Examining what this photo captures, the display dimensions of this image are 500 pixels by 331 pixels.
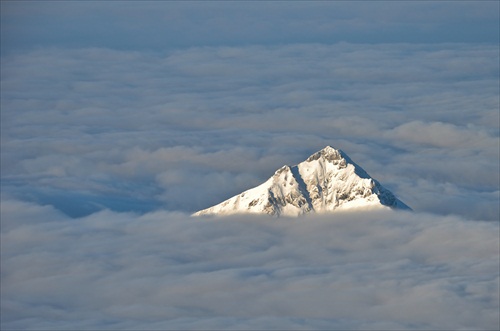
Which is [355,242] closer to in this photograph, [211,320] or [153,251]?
[153,251]

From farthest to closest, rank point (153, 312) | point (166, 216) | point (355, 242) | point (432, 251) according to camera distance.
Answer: point (166, 216) < point (355, 242) < point (432, 251) < point (153, 312)

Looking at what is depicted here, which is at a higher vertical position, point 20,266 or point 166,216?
point 166,216

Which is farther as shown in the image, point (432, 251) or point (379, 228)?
point (379, 228)

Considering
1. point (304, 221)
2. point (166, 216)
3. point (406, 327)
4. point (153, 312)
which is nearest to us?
point (406, 327)

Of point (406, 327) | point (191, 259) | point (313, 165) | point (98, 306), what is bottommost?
point (406, 327)

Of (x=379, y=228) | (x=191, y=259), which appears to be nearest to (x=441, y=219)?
(x=379, y=228)

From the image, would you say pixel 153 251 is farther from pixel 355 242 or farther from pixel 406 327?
pixel 406 327

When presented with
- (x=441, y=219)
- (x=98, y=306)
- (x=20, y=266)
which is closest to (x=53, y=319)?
(x=98, y=306)
